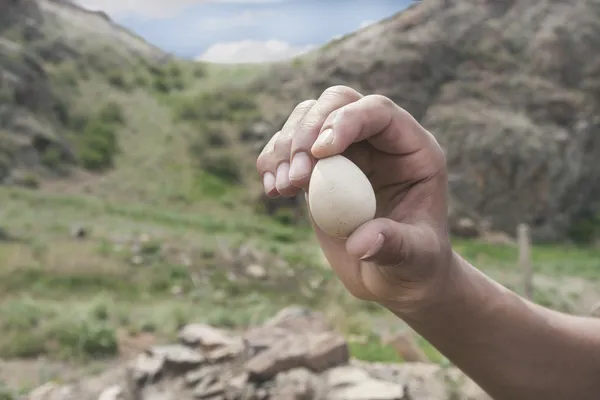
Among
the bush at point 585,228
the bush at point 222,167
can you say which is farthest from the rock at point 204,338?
the bush at point 585,228

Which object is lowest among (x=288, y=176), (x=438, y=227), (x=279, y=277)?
(x=279, y=277)

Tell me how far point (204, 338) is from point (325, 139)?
369cm

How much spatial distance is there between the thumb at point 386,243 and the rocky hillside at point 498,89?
21.2m

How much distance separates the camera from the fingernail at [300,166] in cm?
121

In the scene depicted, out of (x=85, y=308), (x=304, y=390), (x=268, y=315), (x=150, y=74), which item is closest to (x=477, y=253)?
(x=268, y=315)

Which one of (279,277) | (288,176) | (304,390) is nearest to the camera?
(288,176)

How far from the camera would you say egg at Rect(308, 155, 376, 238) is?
1.42m

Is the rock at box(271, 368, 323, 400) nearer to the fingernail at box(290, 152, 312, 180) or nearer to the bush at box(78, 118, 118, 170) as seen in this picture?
the fingernail at box(290, 152, 312, 180)

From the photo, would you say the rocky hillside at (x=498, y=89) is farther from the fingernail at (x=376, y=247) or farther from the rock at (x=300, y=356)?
the fingernail at (x=376, y=247)

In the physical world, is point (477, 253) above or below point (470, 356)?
below

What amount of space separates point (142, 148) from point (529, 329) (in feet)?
64.9

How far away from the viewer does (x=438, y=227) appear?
4.46 ft

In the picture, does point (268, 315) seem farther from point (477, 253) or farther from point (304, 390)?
point (477, 253)

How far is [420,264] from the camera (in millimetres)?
1238
